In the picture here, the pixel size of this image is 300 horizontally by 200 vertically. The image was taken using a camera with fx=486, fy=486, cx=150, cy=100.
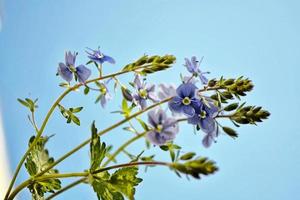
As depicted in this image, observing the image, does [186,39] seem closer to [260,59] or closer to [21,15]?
[260,59]

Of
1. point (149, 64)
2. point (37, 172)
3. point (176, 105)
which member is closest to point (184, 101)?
point (176, 105)

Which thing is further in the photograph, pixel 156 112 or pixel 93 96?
pixel 93 96

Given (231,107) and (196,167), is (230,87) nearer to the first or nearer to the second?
(231,107)

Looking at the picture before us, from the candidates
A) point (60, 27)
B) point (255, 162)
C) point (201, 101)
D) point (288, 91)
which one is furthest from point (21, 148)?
point (201, 101)

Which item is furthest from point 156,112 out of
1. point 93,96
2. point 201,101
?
point 93,96

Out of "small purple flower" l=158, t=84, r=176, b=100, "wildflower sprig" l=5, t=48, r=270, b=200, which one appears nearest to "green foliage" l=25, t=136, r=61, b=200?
"wildflower sprig" l=5, t=48, r=270, b=200

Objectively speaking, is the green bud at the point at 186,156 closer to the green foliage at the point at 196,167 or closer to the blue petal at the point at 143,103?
the green foliage at the point at 196,167

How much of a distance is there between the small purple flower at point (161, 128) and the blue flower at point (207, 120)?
71mm

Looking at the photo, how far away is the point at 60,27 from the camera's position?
1848mm

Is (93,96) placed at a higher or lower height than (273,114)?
higher

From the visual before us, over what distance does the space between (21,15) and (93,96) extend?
40 centimetres

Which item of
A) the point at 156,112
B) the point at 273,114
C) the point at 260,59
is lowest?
the point at 156,112

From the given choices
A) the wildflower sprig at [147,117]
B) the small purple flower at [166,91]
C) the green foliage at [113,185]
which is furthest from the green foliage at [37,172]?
the small purple flower at [166,91]

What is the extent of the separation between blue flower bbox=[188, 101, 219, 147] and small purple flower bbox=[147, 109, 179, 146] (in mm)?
71
